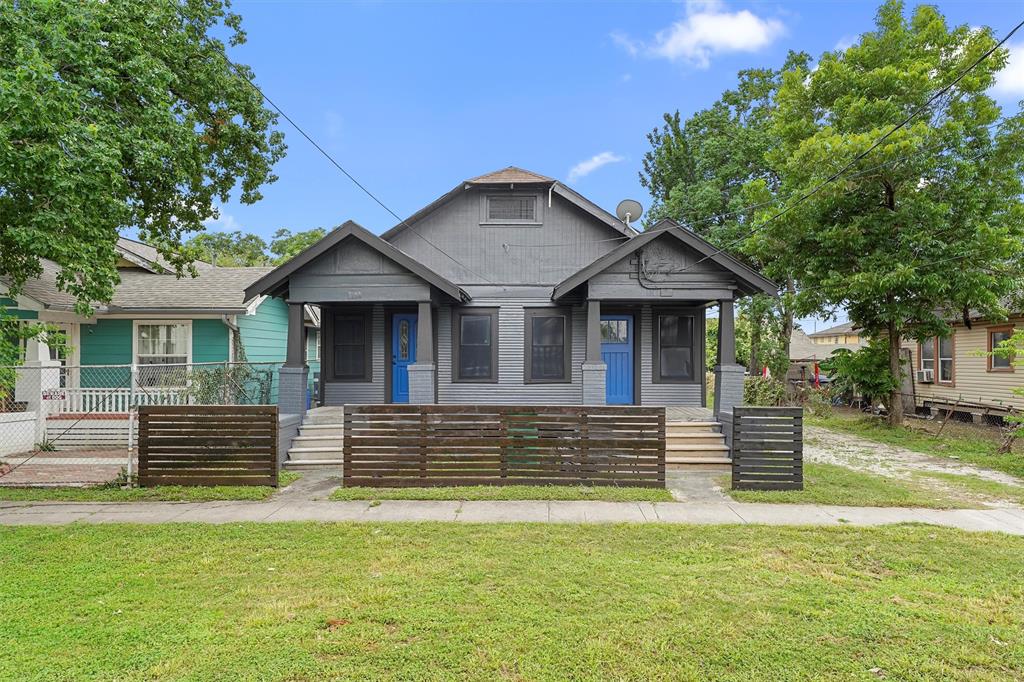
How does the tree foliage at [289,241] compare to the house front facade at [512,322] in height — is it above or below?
above

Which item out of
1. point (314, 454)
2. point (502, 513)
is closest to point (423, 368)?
point (314, 454)

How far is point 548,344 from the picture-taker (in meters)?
12.6

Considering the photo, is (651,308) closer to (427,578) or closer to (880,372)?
(880,372)

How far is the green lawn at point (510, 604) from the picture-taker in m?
3.22

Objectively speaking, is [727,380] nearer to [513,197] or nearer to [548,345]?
[548,345]

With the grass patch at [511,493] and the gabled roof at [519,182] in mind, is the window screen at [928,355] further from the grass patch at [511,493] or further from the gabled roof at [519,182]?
the grass patch at [511,493]

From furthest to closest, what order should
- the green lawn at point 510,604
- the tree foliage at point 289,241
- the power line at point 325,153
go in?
1. the tree foliage at point 289,241
2. the power line at point 325,153
3. the green lawn at point 510,604

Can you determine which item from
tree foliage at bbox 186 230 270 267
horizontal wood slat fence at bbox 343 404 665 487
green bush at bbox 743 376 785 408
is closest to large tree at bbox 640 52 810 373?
green bush at bbox 743 376 785 408

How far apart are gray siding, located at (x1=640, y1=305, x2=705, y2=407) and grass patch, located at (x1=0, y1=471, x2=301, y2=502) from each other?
8.18 meters

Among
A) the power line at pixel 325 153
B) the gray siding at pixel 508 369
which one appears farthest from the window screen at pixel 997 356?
the power line at pixel 325 153

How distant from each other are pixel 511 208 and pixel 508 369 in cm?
382

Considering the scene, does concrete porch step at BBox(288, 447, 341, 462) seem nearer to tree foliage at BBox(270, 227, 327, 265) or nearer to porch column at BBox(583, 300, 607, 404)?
porch column at BBox(583, 300, 607, 404)

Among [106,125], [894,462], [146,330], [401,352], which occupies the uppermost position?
[106,125]

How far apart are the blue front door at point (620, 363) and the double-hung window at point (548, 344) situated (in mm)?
918
